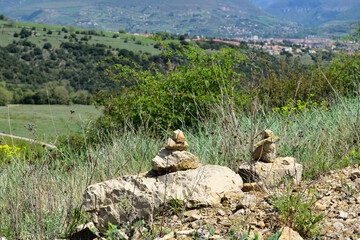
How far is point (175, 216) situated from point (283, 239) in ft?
2.98

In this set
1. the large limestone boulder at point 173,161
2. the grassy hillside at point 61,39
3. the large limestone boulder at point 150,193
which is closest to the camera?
the large limestone boulder at point 150,193

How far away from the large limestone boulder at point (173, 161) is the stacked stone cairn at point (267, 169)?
52 cm

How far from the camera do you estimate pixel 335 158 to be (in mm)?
3895

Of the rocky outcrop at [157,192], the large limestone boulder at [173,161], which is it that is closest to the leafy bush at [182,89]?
the large limestone boulder at [173,161]

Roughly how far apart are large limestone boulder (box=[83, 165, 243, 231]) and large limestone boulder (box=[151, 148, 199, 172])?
91 mm

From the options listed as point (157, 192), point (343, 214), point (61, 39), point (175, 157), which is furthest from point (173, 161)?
point (61, 39)

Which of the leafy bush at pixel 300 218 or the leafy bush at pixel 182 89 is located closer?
the leafy bush at pixel 300 218

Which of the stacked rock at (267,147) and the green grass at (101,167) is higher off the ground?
the stacked rock at (267,147)

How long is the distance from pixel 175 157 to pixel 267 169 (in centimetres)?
85

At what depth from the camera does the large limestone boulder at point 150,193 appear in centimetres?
269

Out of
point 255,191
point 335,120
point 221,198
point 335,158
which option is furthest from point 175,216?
point 335,120

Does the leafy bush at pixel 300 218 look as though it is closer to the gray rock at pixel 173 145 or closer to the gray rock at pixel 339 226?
the gray rock at pixel 339 226

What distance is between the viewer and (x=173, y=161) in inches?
119

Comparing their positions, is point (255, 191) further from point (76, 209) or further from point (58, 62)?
point (58, 62)
